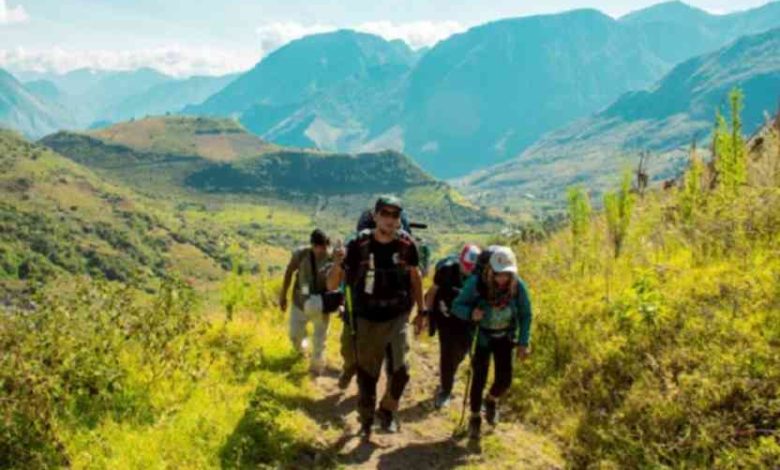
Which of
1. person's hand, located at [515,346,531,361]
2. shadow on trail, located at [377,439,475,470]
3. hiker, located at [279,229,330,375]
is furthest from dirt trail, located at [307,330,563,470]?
person's hand, located at [515,346,531,361]

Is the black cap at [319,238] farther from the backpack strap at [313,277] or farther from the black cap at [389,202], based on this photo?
the black cap at [389,202]

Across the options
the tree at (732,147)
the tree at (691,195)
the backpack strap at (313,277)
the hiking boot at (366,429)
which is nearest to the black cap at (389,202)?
the hiking boot at (366,429)

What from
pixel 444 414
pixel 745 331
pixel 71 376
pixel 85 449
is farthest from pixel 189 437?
pixel 745 331

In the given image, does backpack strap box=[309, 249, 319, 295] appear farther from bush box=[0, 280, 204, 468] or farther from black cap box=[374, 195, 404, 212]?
black cap box=[374, 195, 404, 212]

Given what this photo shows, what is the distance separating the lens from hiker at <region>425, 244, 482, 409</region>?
8531 mm

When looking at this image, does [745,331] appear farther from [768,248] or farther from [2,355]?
[2,355]

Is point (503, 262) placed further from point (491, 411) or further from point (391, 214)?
point (491, 411)

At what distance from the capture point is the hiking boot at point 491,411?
7.72 m

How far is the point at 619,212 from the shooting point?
37.8 feet

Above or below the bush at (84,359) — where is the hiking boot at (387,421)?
below

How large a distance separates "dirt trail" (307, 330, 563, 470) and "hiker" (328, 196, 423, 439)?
37 centimetres

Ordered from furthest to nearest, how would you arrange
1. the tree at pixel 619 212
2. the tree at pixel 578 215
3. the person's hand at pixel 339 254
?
the tree at pixel 578 215
the tree at pixel 619 212
the person's hand at pixel 339 254

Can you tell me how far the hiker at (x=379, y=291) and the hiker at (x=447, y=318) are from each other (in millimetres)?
1265

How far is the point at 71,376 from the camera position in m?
6.52
